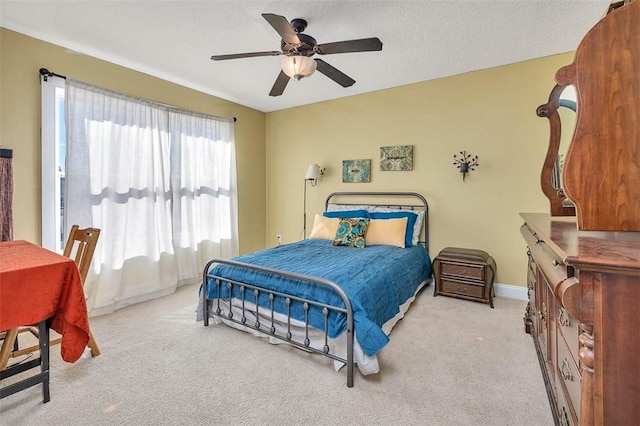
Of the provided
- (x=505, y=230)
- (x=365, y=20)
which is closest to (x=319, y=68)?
(x=365, y=20)

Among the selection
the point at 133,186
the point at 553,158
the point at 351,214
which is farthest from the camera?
the point at 351,214

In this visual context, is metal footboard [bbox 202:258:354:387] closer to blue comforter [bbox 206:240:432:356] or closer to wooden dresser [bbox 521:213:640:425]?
blue comforter [bbox 206:240:432:356]

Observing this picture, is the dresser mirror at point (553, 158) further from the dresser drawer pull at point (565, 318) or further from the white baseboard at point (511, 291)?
the white baseboard at point (511, 291)

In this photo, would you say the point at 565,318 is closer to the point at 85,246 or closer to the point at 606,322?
the point at 606,322

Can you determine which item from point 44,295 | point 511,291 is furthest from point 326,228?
point 44,295

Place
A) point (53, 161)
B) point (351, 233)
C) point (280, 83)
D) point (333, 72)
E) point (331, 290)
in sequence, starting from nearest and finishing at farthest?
1. point (331, 290)
2. point (333, 72)
3. point (280, 83)
4. point (53, 161)
5. point (351, 233)

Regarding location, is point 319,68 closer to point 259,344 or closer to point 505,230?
point 259,344

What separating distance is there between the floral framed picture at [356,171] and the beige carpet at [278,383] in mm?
2232

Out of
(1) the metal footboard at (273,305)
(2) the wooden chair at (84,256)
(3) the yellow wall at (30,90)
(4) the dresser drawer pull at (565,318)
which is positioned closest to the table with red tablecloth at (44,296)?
(2) the wooden chair at (84,256)

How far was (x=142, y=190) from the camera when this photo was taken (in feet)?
11.3

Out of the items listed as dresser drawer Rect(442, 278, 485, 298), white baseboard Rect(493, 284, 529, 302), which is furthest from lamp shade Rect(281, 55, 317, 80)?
white baseboard Rect(493, 284, 529, 302)

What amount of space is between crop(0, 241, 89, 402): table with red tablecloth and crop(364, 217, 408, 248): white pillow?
2710 mm

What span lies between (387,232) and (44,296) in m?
3.00

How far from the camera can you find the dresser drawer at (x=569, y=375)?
1034 mm
